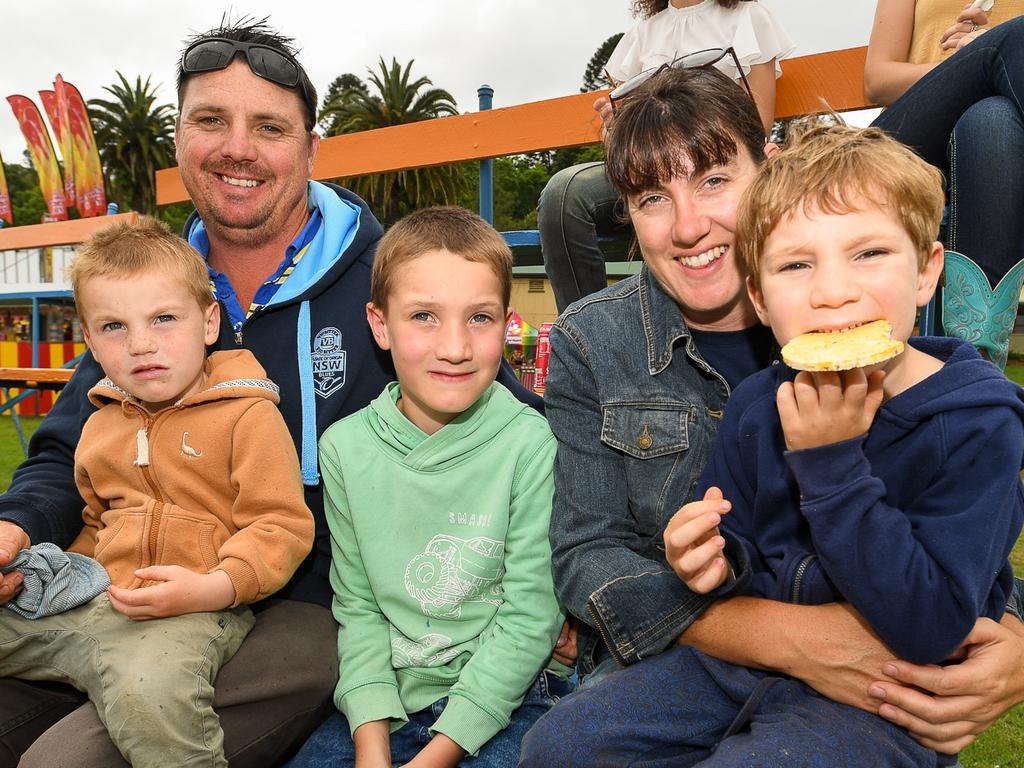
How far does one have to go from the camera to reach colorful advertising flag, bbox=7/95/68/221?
19547mm

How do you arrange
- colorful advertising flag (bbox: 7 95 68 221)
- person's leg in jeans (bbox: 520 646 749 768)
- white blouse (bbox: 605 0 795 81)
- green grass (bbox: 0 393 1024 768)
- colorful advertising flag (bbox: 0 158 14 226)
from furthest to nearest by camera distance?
colorful advertising flag (bbox: 7 95 68 221) < colorful advertising flag (bbox: 0 158 14 226) < white blouse (bbox: 605 0 795 81) < green grass (bbox: 0 393 1024 768) < person's leg in jeans (bbox: 520 646 749 768)

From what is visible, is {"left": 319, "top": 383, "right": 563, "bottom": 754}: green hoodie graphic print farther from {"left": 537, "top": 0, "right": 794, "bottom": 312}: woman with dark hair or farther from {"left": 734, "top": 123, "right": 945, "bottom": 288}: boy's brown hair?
{"left": 537, "top": 0, "right": 794, "bottom": 312}: woman with dark hair

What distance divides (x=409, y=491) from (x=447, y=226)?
0.79m

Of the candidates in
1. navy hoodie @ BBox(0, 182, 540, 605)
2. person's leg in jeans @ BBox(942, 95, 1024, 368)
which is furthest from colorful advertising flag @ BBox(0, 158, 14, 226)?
person's leg in jeans @ BBox(942, 95, 1024, 368)

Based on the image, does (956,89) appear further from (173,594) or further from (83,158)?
(83,158)

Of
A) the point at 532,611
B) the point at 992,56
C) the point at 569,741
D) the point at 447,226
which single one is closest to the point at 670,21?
the point at 992,56

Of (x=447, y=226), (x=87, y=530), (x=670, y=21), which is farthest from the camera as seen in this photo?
(x=670, y=21)

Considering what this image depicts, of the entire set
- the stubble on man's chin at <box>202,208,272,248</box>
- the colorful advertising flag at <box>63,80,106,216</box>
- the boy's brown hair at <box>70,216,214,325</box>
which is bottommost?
the boy's brown hair at <box>70,216,214,325</box>

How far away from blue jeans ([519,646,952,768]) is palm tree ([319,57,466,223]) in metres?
28.6

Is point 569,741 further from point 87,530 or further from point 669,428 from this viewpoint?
point 87,530

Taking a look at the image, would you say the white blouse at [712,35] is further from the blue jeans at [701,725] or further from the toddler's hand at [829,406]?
the blue jeans at [701,725]

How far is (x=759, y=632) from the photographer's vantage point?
1.62 metres

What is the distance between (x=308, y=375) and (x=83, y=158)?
72.3 feet

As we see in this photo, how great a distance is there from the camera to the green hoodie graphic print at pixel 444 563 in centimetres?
206
